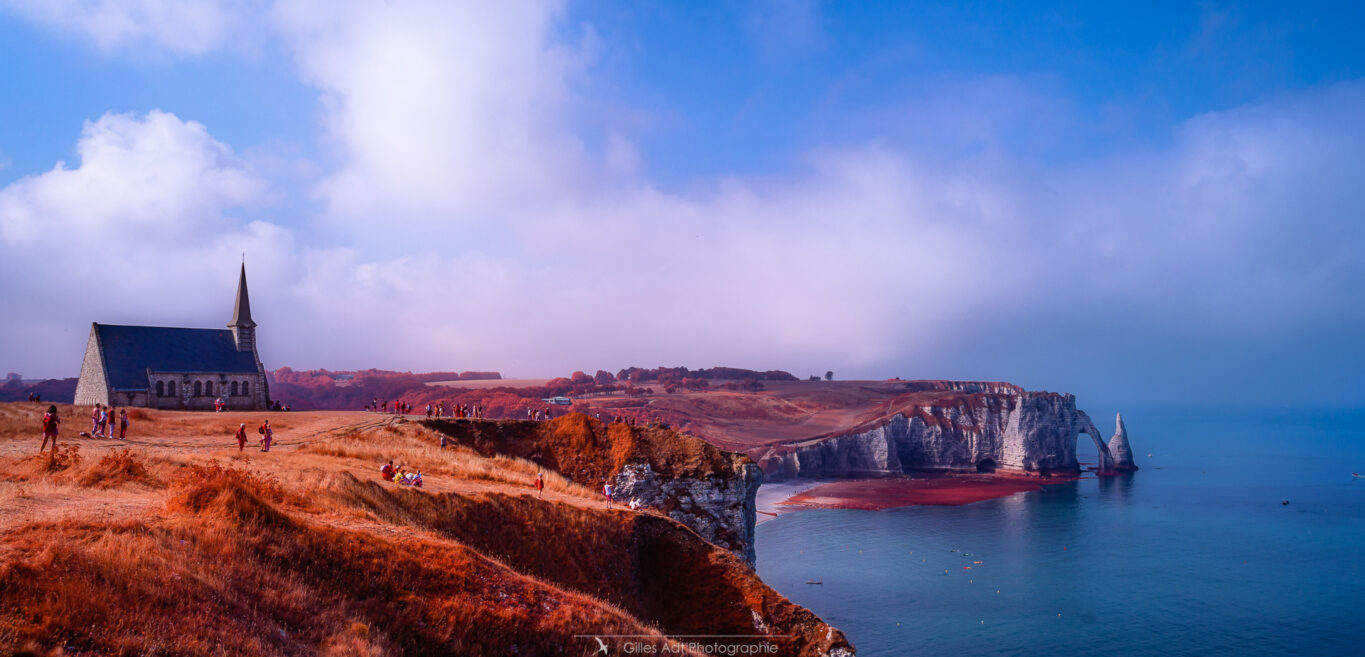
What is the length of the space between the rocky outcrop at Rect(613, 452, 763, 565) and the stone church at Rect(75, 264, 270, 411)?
30964 millimetres

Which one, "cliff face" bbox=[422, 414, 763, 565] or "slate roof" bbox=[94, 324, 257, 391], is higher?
"slate roof" bbox=[94, 324, 257, 391]

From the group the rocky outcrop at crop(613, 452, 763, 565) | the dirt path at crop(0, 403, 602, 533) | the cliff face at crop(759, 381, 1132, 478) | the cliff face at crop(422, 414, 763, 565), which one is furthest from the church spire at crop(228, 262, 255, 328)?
the cliff face at crop(759, 381, 1132, 478)

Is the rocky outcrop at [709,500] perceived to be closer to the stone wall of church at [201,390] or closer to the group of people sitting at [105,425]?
the group of people sitting at [105,425]

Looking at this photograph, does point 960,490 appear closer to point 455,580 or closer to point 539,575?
point 539,575

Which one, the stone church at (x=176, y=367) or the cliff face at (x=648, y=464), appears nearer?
the cliff face at (x=648, y=464)

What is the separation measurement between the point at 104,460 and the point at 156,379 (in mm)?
33839

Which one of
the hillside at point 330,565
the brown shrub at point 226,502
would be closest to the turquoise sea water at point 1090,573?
the hillside at point 330,565

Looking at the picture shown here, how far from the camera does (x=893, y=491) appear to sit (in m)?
84.4

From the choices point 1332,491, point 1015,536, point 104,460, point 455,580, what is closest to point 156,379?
point 104,460

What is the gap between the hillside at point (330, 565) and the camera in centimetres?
881

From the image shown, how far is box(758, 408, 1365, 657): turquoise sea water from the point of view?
36.8 m

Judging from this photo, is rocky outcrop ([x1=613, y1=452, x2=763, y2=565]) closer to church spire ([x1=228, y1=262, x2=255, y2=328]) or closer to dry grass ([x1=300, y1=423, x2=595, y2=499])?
dry grass ([x1=300, y1=423, x2=595, y2=499])

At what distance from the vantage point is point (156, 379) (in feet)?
144

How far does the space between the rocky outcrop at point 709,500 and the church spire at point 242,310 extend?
32830 mm
